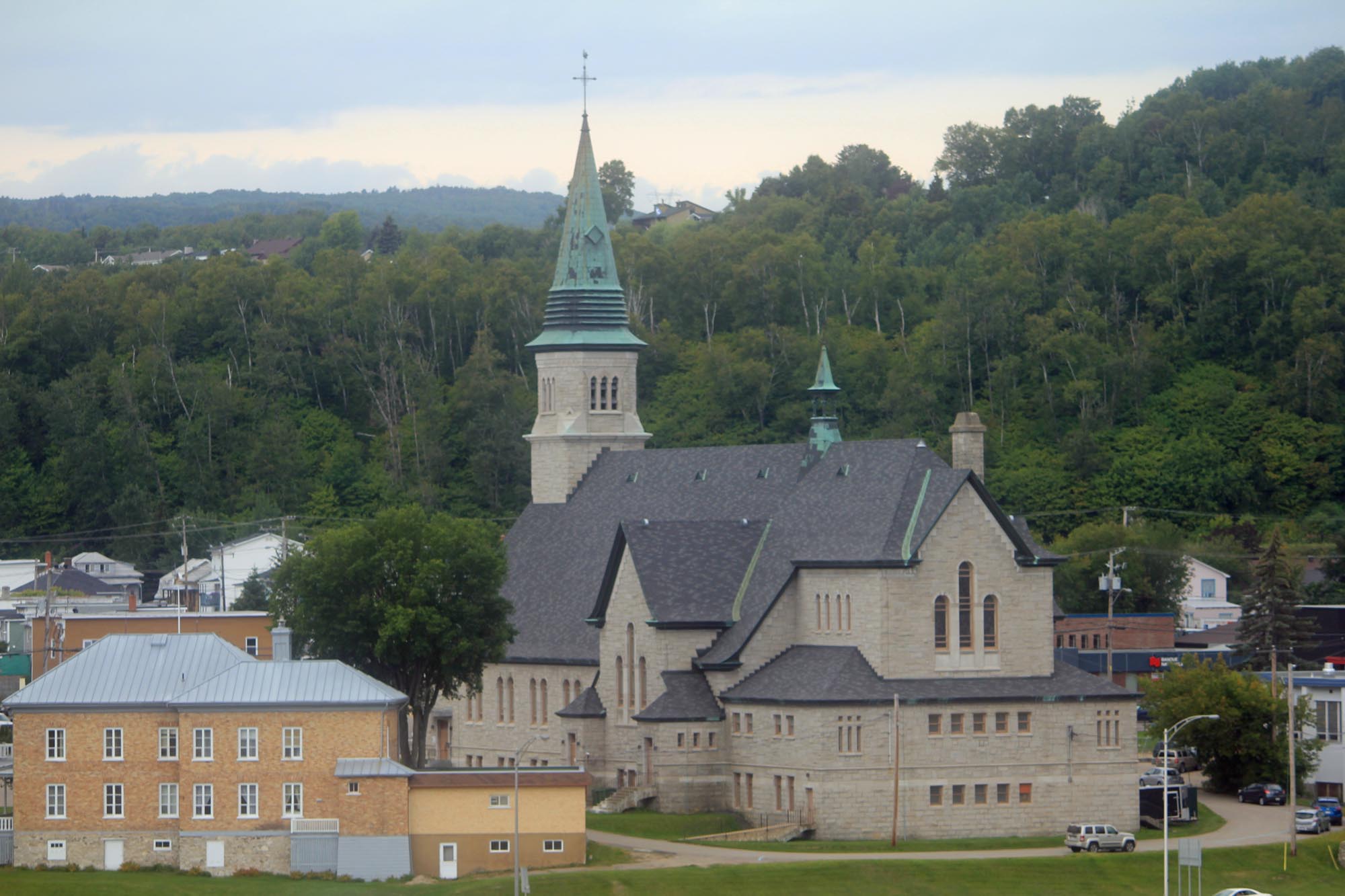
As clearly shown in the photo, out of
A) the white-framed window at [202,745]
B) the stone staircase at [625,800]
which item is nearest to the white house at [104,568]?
the stone staircase at [625,800]

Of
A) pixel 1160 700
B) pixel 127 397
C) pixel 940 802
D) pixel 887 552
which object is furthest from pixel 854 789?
pixel 127 397

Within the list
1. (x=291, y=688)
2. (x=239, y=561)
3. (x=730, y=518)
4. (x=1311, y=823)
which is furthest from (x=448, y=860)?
(x=239, y=561)

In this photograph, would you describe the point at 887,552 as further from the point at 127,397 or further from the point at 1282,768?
the point at 127,397

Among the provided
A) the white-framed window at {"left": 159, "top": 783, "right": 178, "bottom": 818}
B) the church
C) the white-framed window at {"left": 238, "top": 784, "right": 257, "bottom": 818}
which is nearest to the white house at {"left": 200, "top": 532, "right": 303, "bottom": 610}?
the church

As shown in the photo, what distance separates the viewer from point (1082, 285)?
497 ft

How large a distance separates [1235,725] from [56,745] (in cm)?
3956

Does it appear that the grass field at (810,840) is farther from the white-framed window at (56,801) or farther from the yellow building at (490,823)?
the white-framed window at (56,801)

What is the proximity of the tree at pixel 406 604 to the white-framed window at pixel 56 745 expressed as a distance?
42.7 feet

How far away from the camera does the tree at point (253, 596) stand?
119 metres

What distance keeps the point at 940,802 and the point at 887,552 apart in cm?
795

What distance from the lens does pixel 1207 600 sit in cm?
13288

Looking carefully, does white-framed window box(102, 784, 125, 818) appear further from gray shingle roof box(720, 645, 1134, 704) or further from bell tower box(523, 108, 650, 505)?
bell tower box(523, 108, 650, 505)

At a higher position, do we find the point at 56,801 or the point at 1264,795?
the point at 56,801

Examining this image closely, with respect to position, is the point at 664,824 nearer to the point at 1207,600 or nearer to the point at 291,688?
the point at 291,688
